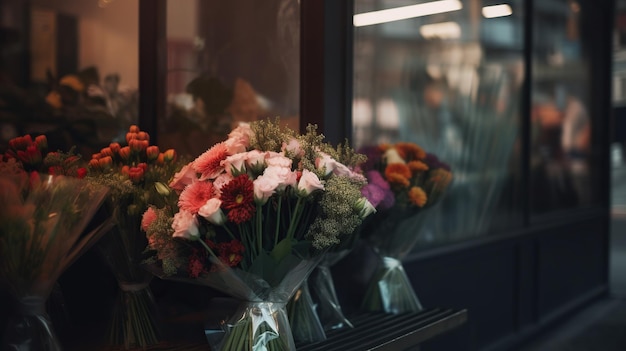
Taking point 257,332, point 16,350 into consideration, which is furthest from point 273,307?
point 16,350

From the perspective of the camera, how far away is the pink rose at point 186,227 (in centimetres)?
167

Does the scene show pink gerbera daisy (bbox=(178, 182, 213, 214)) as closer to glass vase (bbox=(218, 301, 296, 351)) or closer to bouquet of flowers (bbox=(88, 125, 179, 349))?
bouquet of flowers (bbox=(88, 125, 179, 349))

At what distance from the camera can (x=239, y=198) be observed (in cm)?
Answer: 169

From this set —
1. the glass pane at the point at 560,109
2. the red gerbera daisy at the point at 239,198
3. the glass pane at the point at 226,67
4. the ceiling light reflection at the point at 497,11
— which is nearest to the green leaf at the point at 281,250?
the red gerbera daisy at the point at 239,198

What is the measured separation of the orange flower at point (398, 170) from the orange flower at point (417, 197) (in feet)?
0.17

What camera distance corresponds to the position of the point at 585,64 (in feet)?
20.0

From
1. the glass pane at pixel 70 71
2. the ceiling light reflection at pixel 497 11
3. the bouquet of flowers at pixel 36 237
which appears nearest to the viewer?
the bouquet of flowers at pixel 36 237

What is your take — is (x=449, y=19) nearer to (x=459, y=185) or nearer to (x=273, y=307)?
(x=459, y=185)

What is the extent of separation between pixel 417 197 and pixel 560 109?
331 centimetres

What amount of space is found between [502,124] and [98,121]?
2693 mm

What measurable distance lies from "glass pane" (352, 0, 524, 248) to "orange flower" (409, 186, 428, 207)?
511 mm

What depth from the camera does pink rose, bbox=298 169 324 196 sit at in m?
1.75

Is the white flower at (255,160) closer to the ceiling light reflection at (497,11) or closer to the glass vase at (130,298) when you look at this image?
the glass vase at (130,298)

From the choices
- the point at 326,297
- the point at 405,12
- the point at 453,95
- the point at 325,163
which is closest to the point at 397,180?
the point at 326,297
